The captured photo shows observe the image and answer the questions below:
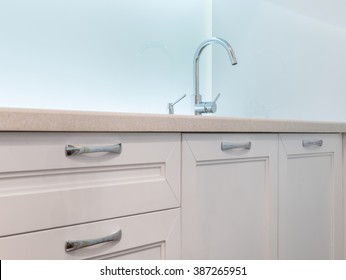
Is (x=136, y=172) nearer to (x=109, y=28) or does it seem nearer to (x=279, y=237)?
(x=279, y=237)

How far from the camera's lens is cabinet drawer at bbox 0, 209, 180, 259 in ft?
2.13

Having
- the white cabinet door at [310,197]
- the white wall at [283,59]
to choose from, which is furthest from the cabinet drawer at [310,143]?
the white wall at [283,59]

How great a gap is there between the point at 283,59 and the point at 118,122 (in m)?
1.32

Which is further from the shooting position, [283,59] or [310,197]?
[283,59]

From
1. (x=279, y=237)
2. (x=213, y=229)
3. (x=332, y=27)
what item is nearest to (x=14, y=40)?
(x=213, y=229)

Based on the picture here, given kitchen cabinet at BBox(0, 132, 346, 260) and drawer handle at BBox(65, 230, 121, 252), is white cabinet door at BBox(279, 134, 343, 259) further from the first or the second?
drawer handle at BBox(65, 230, 121, 252)

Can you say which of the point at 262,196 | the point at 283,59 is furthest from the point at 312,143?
Answer: the point at 283,59

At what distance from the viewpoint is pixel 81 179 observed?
2.36 ft

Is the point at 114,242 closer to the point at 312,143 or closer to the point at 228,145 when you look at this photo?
the point at 228,145

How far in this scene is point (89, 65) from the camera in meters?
1.37

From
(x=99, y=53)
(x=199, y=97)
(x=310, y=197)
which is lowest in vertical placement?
(x=310, y=197)

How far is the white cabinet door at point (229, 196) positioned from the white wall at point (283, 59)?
0.73m

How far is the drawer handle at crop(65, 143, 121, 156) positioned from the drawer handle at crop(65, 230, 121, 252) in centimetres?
20

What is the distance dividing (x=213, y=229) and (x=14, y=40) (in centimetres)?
98
